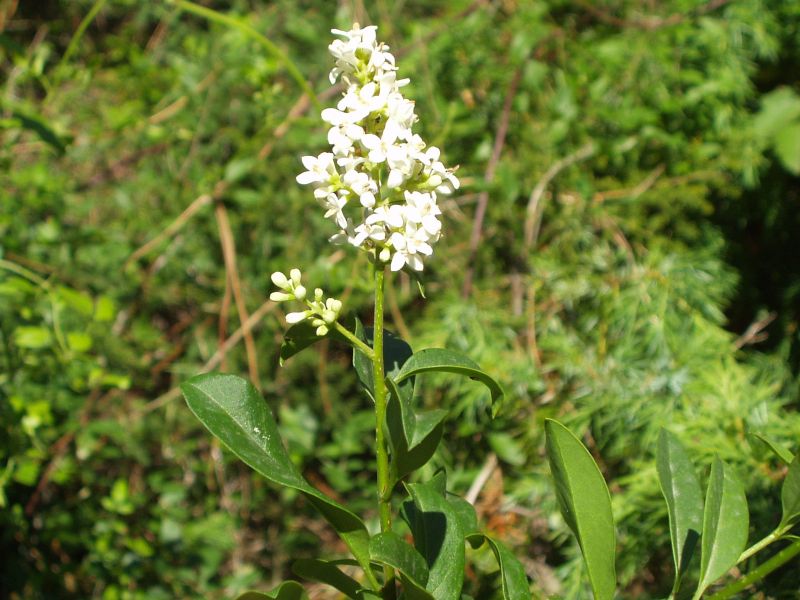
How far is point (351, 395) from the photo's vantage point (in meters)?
1.63

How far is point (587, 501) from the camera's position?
0.68 meters

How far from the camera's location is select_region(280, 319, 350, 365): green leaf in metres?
0.66

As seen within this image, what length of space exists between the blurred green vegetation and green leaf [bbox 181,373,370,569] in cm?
62

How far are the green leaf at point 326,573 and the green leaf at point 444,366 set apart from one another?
18 centimetres

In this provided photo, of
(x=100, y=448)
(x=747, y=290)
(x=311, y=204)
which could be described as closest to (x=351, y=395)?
(x=311, y=204)

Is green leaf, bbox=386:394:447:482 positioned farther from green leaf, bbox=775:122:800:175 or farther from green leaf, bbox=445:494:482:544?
green leaf, bbox=775:122:800:175

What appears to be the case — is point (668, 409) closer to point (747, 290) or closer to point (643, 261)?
point (643, 261)

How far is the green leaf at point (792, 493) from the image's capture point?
2.16ft

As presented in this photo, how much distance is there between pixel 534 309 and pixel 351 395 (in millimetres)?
436

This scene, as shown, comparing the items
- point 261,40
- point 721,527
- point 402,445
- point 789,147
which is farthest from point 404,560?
point 789,147

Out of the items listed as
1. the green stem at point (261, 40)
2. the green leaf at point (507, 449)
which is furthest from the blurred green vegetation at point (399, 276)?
the green stem at point (261, 40)

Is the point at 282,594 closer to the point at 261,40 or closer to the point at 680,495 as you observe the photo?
the point at 680,495

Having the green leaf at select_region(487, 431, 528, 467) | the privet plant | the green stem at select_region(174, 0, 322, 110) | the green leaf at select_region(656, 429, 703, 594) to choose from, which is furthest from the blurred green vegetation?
the privet plant

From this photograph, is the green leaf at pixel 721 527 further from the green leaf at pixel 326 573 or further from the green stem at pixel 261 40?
the green stem at pixel 261 40
